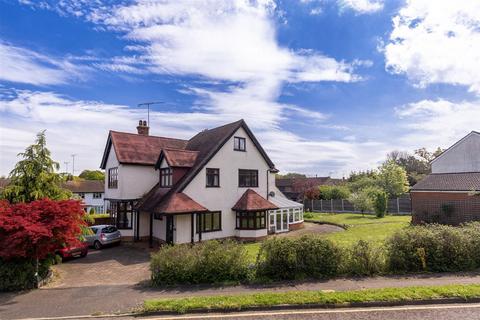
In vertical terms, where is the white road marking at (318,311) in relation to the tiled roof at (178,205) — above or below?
below

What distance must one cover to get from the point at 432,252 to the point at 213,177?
14771mm

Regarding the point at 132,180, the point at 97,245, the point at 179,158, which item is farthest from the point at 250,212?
the point at 97,245

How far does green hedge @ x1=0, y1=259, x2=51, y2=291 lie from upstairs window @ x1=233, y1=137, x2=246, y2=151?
1520 centimetres

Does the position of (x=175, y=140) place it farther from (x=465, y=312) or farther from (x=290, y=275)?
(x=465, y=312)

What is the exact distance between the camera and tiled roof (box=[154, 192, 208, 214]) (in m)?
19.5

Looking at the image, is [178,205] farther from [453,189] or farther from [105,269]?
[453,189]

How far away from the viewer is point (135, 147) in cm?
2525

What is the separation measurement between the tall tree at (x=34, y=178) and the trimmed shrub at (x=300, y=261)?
1188cm

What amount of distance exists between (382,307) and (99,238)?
19301mm

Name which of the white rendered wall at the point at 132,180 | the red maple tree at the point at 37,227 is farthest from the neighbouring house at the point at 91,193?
the red maple tree at the point at 37,227

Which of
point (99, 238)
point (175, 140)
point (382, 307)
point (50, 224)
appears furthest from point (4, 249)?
point (175, 140)

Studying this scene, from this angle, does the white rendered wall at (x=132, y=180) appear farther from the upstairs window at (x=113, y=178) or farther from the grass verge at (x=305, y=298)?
the grass verge at (x=305, y=298)

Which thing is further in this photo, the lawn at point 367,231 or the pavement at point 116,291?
the lawn at point 367,231

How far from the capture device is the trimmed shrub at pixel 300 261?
11.5 m
